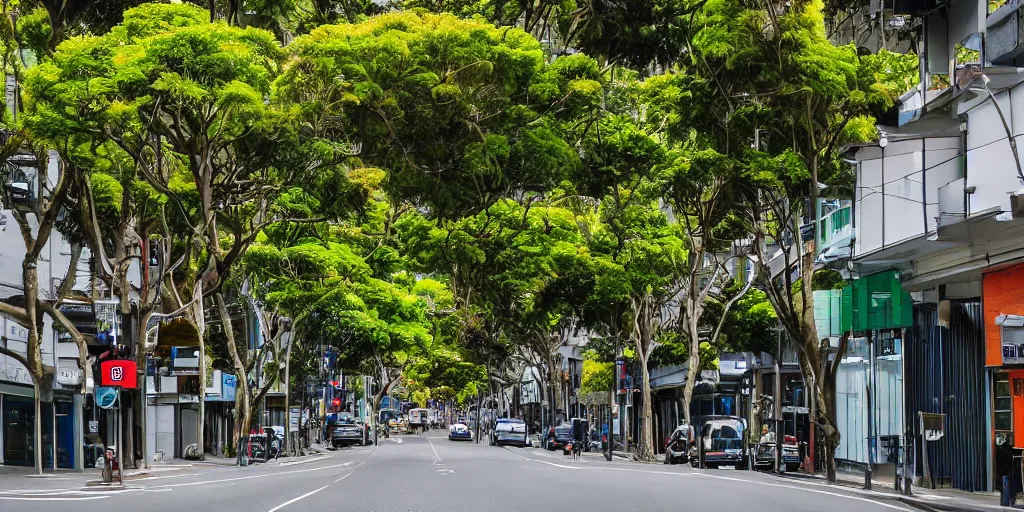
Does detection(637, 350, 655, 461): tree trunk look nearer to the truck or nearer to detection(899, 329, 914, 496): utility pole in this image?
detection(899, 329, 914, 496): utility pole

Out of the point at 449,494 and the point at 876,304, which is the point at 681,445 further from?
the point at 449,494

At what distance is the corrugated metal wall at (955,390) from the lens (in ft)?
99.3

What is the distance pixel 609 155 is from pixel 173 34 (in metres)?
9.81

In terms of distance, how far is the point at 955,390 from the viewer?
3141 cm

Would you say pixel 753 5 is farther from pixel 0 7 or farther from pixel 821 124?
pixel 0 7

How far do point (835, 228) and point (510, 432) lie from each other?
137 ft

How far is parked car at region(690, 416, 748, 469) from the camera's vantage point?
4378cm

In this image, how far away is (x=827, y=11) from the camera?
1310 inches

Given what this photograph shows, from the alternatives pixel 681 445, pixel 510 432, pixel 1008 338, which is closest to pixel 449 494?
pixel 1008 338

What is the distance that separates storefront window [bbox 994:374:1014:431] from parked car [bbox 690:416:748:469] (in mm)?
14498

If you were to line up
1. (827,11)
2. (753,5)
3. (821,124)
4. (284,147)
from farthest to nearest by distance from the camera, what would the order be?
(827,11)
(821,124)
(753,5)
(284,147)

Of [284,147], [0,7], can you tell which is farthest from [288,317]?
[284,147]

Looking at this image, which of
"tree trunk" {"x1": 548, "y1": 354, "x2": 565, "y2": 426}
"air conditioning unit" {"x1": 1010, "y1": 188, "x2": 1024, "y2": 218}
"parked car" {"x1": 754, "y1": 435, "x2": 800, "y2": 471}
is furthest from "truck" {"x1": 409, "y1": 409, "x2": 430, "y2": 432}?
"air conditioning unit" {"x1": 1010, "y1": 188, "x2": 1024, "y2": 218}

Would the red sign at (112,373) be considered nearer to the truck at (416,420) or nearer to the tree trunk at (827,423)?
the tree trunk at (827,423)
